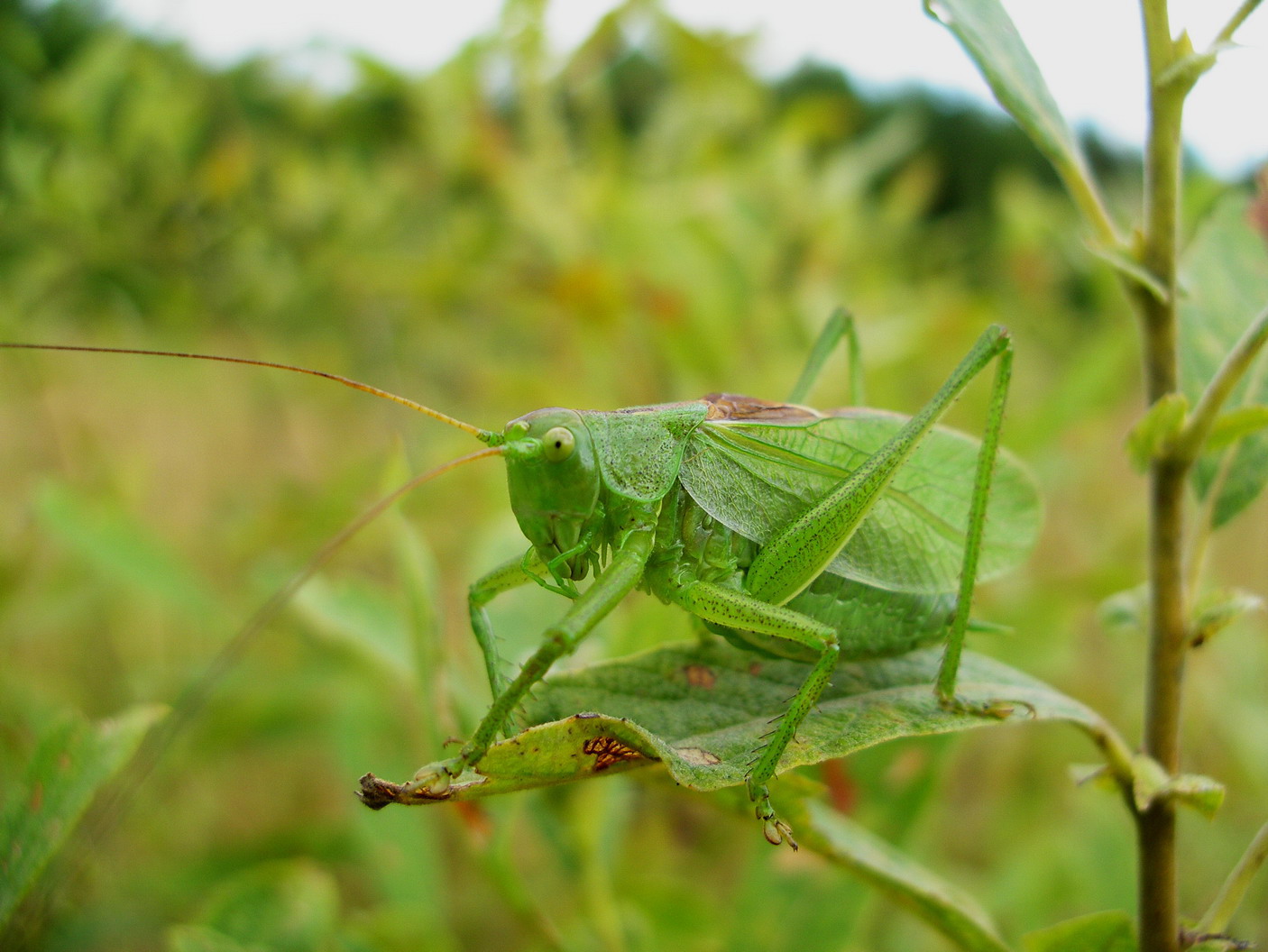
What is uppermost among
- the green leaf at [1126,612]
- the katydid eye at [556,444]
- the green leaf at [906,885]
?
the katydid eye at [556,444]

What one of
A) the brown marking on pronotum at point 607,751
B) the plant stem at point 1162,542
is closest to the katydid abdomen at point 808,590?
the plant stem at point 1162,542

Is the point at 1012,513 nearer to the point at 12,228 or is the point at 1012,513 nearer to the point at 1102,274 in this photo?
the point at 1102,274

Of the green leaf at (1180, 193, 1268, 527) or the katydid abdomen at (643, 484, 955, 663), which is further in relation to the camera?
the katydid abdomen at (643, 484, 955, 663)

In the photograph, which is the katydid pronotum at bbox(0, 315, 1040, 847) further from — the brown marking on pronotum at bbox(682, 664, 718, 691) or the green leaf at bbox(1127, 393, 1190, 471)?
the green leaf at bbox(1127, 393, 1190, 471)

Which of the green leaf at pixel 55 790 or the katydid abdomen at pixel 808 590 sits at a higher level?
the katydid abdomen at pixel 808 590

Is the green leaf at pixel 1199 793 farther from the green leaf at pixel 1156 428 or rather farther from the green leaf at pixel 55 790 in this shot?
the green leaf at pixel 55 790

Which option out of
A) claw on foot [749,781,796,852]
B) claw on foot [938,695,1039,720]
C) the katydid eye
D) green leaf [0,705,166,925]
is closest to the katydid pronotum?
the katydid eye

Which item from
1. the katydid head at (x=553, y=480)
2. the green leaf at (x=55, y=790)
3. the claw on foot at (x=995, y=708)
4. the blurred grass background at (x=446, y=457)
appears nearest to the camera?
the green leaf at (x=55, y=790)

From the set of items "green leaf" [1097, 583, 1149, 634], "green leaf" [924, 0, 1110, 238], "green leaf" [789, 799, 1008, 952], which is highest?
"green leaf" [924, 0, 1110, 238]
